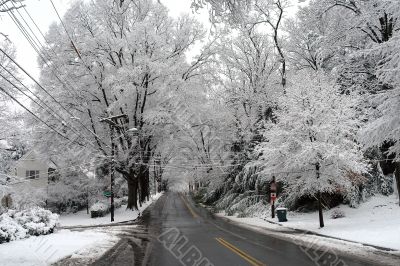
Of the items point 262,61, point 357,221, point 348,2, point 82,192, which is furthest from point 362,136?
point 82,192

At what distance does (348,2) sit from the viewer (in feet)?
93.5

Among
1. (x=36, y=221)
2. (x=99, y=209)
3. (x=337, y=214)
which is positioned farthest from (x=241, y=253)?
(x=99, y=209)

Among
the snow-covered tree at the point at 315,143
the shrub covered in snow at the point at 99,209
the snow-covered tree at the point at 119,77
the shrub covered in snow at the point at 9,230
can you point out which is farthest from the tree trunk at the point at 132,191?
the shrub covered in snow at the point at 9,230

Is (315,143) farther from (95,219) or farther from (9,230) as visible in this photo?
(95,219)

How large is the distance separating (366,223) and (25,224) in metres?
16.4

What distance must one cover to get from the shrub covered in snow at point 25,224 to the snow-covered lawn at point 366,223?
13.0 metres

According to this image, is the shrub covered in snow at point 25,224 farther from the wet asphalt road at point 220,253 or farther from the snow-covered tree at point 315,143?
the snow-covered tree at point 315,143

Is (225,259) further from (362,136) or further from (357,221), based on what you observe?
(357,221)

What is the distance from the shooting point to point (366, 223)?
858 inches

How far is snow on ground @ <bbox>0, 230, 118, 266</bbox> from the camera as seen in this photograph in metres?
12.6

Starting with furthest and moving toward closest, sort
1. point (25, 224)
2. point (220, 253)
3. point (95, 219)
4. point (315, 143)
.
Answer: point (95, 219), point (315, 143), point (25, 224), point (220, 253)

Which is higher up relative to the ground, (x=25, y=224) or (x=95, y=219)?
(x=25, y=224)

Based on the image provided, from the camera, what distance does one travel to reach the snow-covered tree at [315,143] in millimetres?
22250

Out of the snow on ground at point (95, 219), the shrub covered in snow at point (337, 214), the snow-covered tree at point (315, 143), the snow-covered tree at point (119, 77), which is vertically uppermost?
the snow-covered tree at point (119, 77)
